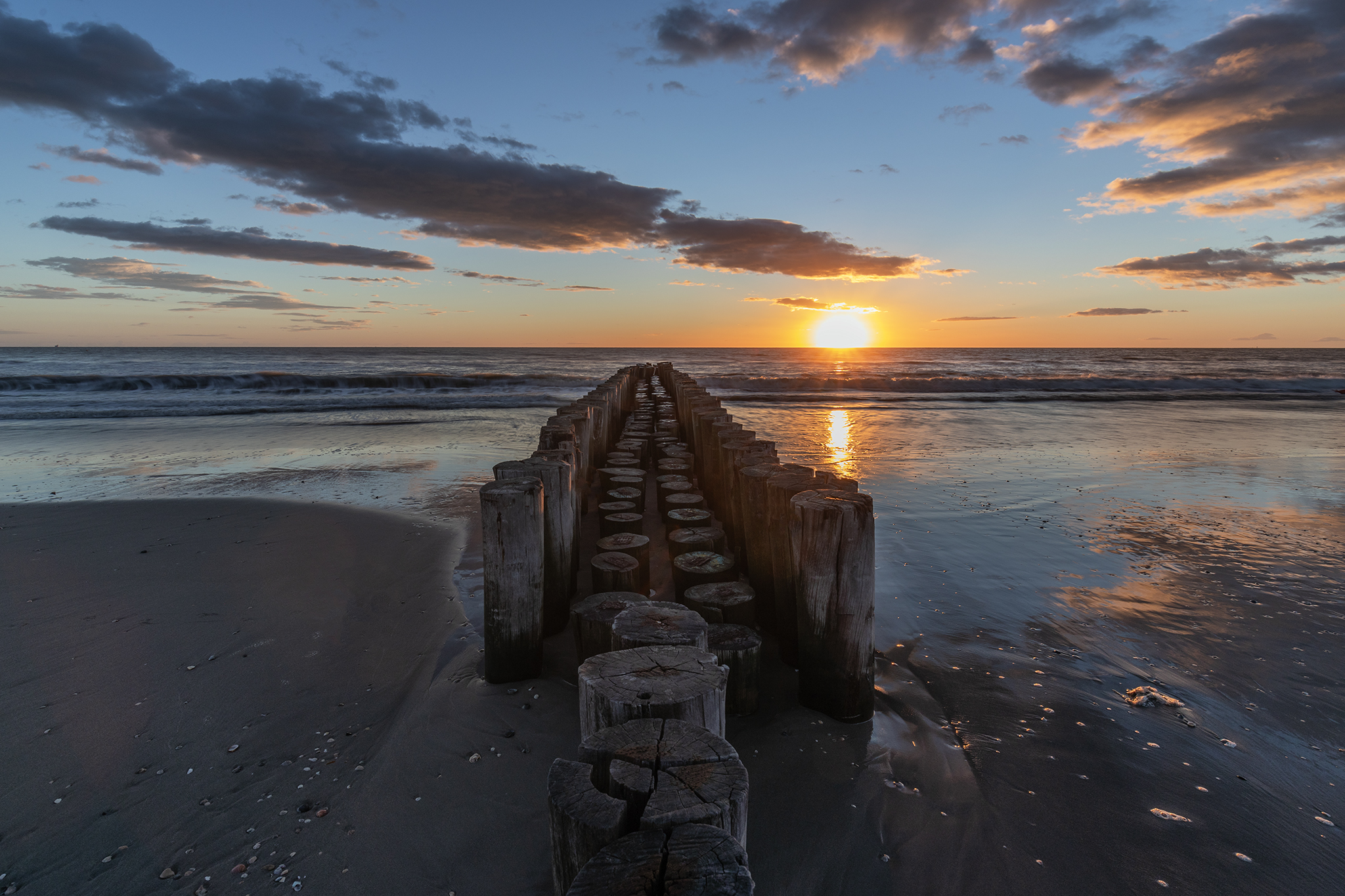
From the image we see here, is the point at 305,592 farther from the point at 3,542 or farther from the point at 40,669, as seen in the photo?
the point at 3,542

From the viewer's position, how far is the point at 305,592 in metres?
4.72

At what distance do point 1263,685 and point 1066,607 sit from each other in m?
1.15

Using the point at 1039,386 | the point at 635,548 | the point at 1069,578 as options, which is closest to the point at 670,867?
the point at 635,548

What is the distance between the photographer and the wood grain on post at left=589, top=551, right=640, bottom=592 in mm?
3639

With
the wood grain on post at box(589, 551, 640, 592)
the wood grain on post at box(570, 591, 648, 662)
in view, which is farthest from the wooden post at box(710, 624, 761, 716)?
the wood grain on post at box(589, 551, 640, 592)

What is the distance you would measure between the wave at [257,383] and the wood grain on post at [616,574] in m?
25.5

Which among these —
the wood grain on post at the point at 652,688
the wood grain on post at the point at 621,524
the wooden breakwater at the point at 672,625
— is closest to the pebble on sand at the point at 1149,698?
the wooden breakwater at the point at 672,625

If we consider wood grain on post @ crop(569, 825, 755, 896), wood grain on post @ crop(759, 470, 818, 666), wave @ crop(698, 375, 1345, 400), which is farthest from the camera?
wave @ crop(698, 375, 1345, 400)

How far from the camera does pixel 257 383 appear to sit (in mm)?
27109

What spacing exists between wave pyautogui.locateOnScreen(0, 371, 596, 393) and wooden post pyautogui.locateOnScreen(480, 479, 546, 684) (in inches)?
1010

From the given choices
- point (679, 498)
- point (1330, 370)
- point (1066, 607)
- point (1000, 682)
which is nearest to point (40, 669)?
point (679, 498)

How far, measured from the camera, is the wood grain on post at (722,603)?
3232 mm

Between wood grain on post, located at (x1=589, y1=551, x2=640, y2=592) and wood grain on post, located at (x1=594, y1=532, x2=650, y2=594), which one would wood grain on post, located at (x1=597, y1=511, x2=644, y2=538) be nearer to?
wood grain on post, located at (x1=594, y1=532, x2=650, y2=594)

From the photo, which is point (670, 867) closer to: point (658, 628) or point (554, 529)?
point (658, 628)
